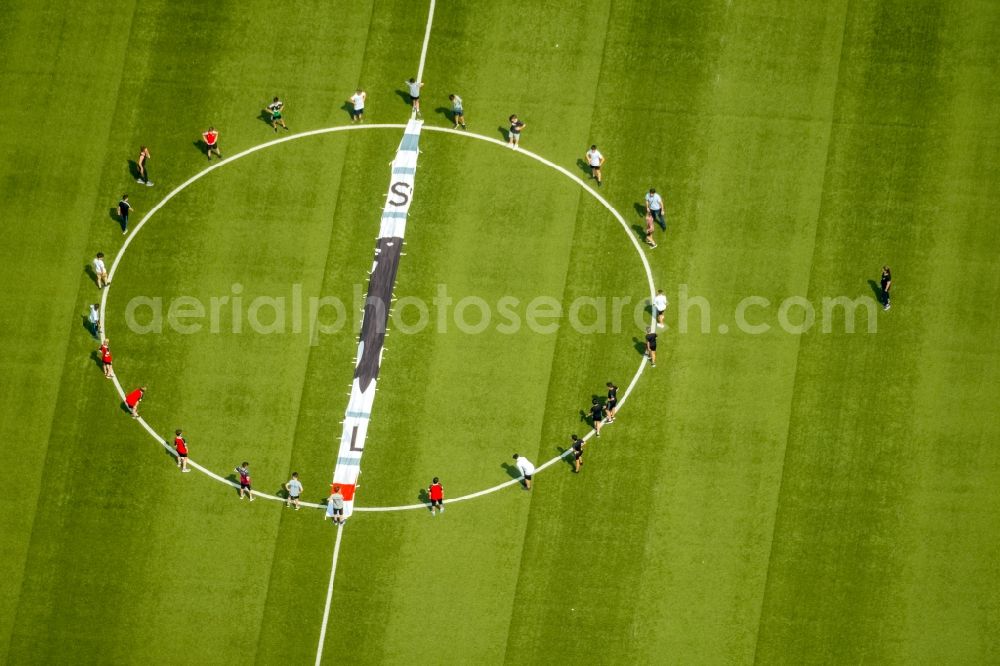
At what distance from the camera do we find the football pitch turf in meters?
39.1

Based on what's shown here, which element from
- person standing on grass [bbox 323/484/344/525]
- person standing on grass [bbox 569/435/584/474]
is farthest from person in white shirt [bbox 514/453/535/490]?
person standing on grass [bbox 323/484/344/525]

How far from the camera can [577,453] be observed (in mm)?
39562

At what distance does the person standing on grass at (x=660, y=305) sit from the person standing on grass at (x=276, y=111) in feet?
44.5

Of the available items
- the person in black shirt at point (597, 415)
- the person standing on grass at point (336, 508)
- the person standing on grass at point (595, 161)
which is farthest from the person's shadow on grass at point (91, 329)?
the person standing on grass at point (595, 161)

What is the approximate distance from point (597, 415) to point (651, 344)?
107 inches

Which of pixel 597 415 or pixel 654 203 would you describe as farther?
pixel 654 203

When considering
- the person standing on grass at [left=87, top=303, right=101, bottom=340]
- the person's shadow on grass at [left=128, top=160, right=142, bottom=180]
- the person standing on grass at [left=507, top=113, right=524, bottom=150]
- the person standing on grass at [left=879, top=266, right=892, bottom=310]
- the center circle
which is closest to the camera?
the center circle

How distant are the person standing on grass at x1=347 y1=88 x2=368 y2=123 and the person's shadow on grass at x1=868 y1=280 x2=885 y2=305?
17.1 m

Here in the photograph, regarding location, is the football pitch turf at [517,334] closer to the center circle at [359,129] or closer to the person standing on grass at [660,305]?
the center circle at [359,129]

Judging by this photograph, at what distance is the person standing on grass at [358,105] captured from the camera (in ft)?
143

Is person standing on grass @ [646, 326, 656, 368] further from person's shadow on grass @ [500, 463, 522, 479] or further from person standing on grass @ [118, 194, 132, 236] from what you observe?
person standing on grass @ [118, 194, 132, 236]

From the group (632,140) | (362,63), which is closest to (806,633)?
(632,140)

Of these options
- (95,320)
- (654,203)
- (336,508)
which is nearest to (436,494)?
(336,508)

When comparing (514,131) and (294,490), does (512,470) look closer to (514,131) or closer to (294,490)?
(294,490)
